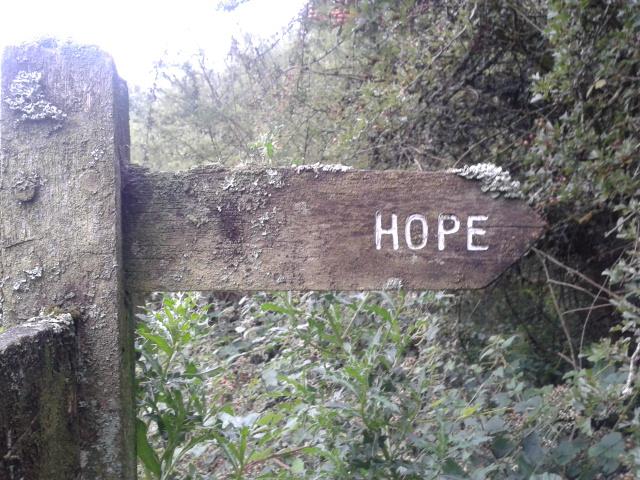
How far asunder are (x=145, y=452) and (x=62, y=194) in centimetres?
55

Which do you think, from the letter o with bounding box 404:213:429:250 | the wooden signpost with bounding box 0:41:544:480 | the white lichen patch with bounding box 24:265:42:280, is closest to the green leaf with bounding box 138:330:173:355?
the wooden signpost with bounding box 0:41:544:480

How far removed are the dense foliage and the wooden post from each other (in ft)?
0.80

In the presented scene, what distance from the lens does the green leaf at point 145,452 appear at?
4.06 ft

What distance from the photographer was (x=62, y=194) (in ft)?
3.67

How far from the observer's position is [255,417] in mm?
1452

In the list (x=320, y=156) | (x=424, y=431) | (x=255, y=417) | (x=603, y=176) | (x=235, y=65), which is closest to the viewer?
(x=255, y=417)

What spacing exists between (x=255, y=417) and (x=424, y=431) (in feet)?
1.44

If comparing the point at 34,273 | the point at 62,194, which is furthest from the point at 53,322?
the point at 62,194

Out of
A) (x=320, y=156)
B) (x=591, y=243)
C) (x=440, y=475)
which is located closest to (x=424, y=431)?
(x=440, y=475)

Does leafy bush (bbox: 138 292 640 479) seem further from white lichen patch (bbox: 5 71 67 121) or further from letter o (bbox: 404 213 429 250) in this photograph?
white lichen patch (bbox: 5 71 67 121)

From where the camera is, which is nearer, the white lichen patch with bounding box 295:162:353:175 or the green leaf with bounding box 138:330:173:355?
the white lichen patch with bounding box 295:162:353:175

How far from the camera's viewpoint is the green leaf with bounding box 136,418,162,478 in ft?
4.06

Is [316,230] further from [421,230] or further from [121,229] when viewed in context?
[121,229]

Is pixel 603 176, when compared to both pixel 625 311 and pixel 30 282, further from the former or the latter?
pixel 30 282
